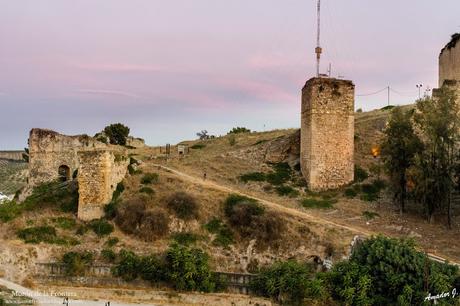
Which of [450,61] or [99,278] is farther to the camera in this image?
[450,61]

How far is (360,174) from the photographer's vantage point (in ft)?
86.6

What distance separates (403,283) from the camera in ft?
51.5

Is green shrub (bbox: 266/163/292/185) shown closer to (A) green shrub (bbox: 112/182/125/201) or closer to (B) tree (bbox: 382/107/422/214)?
(B) tree (bbox: 382/107/422/214)

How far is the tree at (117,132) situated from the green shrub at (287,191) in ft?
64.4

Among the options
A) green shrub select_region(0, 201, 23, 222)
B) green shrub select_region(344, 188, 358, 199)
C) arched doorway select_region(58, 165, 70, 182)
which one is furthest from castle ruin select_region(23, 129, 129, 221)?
green shrub select_region(344, 188, 358, 199)

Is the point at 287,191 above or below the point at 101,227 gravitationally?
above

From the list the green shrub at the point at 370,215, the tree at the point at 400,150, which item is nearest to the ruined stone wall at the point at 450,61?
the tree at the point at 400,150

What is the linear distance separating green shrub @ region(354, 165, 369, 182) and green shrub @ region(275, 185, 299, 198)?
3.50 meters

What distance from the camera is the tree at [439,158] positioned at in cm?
2108

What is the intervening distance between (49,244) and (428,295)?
13522 mm

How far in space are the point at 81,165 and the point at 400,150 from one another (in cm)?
1408

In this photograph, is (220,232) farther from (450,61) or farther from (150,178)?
(450,61)

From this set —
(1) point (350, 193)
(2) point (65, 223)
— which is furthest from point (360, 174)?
(2) point (65, 223)

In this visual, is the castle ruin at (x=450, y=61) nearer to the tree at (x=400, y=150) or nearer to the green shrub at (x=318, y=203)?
the tree at (x=400, y=150)
